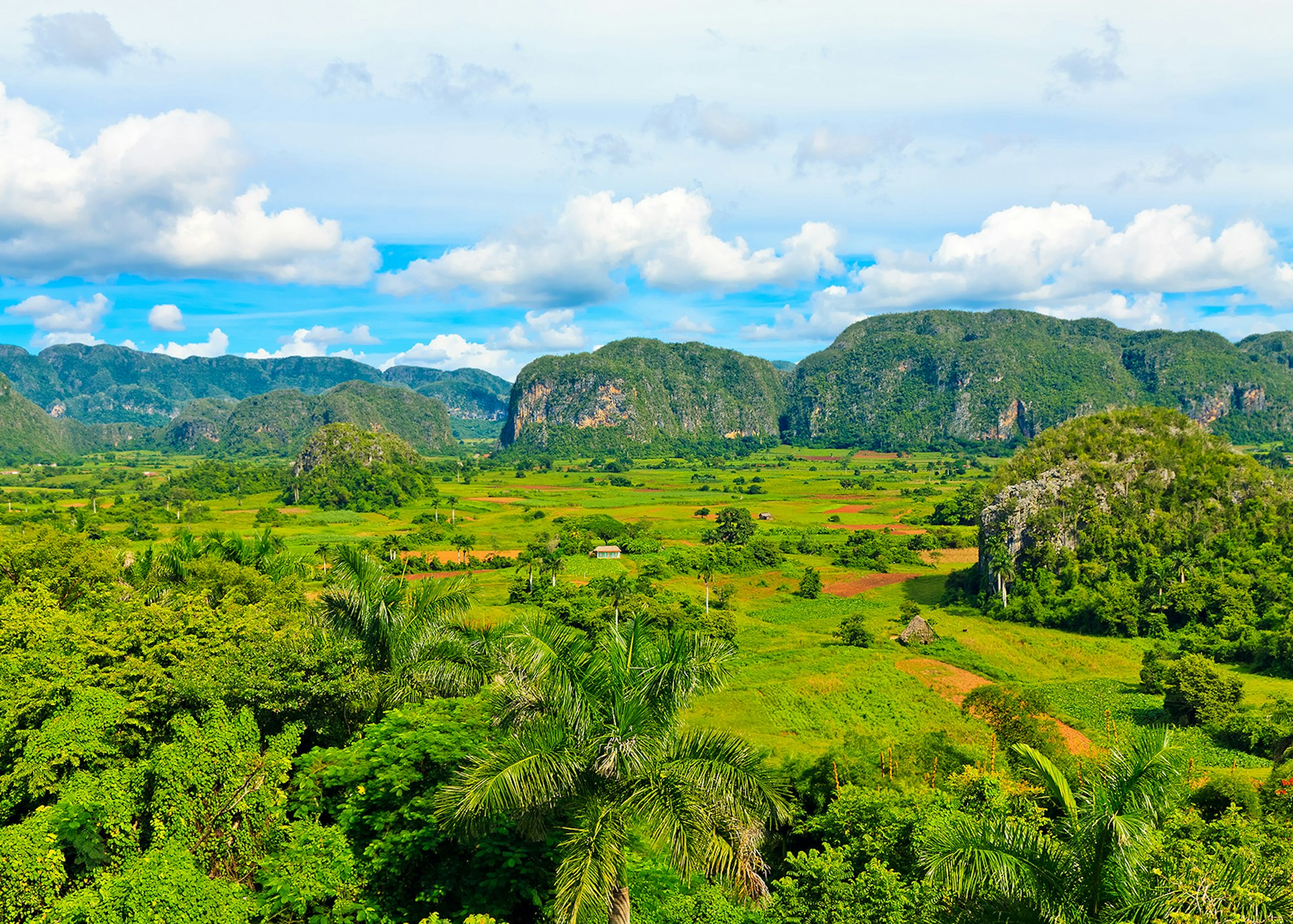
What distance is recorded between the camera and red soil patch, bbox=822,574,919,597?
52.7m

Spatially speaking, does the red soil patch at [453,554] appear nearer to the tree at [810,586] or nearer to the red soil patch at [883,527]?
the tree at [810,586]

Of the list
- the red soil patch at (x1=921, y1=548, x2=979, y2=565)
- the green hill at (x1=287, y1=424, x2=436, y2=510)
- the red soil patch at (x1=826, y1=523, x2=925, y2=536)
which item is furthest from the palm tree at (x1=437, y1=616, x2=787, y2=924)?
the green hill at (x1=287, y1=424, x2=436, y2=510)

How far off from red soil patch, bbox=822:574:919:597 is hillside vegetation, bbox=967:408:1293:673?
18.2 ft

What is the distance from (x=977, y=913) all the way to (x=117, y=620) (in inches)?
669

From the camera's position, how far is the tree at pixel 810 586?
5134 centimetres

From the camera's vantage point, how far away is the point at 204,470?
115688 millimetres

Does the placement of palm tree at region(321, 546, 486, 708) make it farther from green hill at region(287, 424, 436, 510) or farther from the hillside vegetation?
green hill at region(287, 424, 436, 510)

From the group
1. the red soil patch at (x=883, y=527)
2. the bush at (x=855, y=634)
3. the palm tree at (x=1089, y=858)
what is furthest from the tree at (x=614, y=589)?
the palm tree at (x=1089, y=858)

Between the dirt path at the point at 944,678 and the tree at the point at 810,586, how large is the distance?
51.7 feet

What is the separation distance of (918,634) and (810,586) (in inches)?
513

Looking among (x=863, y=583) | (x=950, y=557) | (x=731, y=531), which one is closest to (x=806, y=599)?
(x=863, y=583)

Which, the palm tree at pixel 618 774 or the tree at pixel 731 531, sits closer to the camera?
the palm tree at pixel 618 774

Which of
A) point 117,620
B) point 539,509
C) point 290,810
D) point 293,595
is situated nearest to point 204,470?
point 539,509

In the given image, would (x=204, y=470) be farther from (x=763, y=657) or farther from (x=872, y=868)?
(x=872, y=868)
